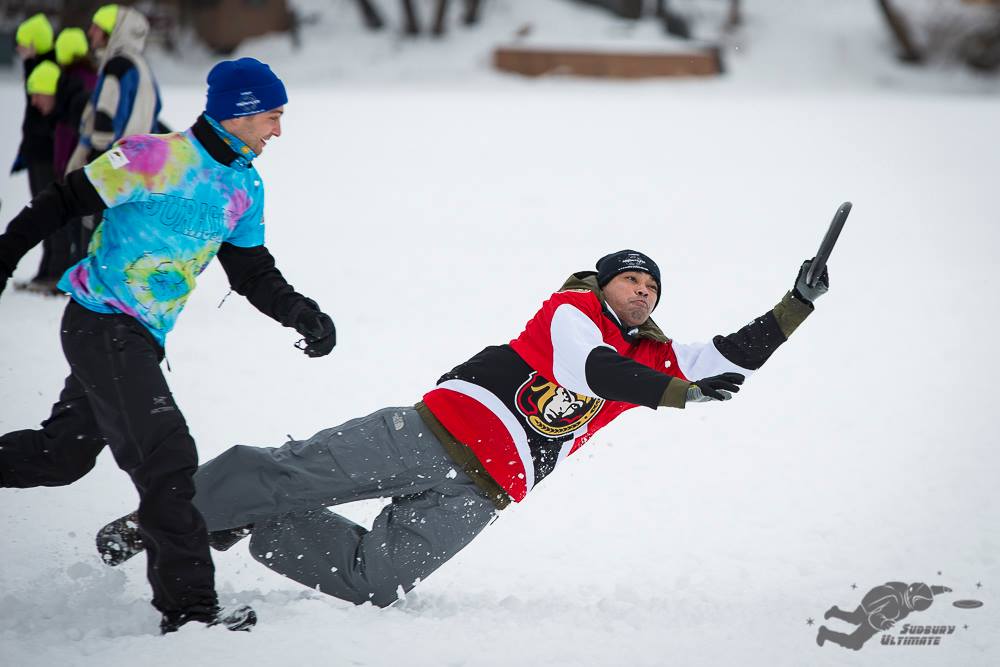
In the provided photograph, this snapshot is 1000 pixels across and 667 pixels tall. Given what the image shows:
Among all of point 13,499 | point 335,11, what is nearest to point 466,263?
point 13,499

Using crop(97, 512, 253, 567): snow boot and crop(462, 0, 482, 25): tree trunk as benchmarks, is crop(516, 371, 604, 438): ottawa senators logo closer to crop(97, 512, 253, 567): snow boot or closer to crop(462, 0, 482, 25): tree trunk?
crop(97, 512, 253, 567): snow boot

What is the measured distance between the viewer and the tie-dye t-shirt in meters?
2.93

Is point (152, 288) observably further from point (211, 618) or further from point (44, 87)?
point (44, 87)

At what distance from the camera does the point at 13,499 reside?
12.8 ft

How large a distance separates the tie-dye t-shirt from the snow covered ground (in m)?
0.92

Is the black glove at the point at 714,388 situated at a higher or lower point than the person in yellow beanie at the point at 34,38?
lower

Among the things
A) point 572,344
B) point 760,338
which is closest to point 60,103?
point 572,344

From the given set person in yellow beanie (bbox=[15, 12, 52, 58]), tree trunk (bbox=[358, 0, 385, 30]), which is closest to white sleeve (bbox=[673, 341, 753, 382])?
person in yellow beanie (bbox=[15, 12, 52, 58])

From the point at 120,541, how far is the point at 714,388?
188cm

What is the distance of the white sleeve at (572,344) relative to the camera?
301 centimetres

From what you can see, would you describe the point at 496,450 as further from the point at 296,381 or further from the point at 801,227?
the point at 801,227

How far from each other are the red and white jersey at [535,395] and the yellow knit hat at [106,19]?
406cm

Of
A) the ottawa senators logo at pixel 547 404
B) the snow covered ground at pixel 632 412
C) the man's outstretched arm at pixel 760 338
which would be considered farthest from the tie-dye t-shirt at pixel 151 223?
the man's outstretched arm at pixel 760 338

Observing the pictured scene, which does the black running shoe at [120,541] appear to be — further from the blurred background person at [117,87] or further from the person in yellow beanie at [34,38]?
the person in yellow beanie at [34,38]
